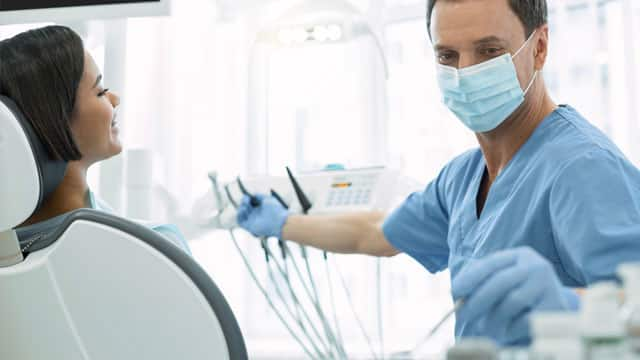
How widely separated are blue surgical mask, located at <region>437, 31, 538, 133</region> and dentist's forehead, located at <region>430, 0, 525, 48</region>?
1.8 inches

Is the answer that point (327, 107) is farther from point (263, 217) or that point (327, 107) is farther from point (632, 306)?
point (632, 306)

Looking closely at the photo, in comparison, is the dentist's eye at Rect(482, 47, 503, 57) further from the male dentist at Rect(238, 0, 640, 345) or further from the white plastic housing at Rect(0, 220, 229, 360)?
the white plastic housing at Rect(0, 220, 229, 360)

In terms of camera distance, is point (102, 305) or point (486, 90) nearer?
point (102, 305)

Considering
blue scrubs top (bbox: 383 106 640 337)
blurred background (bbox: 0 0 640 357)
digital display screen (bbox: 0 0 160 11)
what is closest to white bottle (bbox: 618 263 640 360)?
blue scrubs top (bbox: 383 106 640 337)

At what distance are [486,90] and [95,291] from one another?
2.66 feet

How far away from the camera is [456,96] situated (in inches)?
55.4

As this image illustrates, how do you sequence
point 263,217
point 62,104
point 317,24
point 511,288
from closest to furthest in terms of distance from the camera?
point 511,288, point 62,104, point 263,217, point 317,24

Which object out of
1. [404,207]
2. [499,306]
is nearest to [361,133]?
[404,207]

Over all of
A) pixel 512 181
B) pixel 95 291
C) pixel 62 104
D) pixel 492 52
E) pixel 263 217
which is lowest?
pixel 263 217

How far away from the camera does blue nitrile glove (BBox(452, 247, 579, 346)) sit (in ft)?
2.41

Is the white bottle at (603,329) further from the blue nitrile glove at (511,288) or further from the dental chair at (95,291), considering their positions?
the dental chair at (95,291)

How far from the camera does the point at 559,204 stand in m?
1.15

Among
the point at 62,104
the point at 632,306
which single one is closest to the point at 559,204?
the point at 632,306

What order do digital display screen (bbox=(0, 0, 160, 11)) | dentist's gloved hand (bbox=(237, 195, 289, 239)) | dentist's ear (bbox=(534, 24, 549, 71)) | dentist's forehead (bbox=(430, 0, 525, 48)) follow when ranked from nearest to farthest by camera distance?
1. dentist's forehead (bbox=(430, 0, 525, 48))
2. dentist's ear (bbox=(534, 24, 549, 71))
3. digital display screen (bbox=(0, 0, 160, 11))
4. dentist's gloved hand (bbox=(237, 195, 289, 239))
